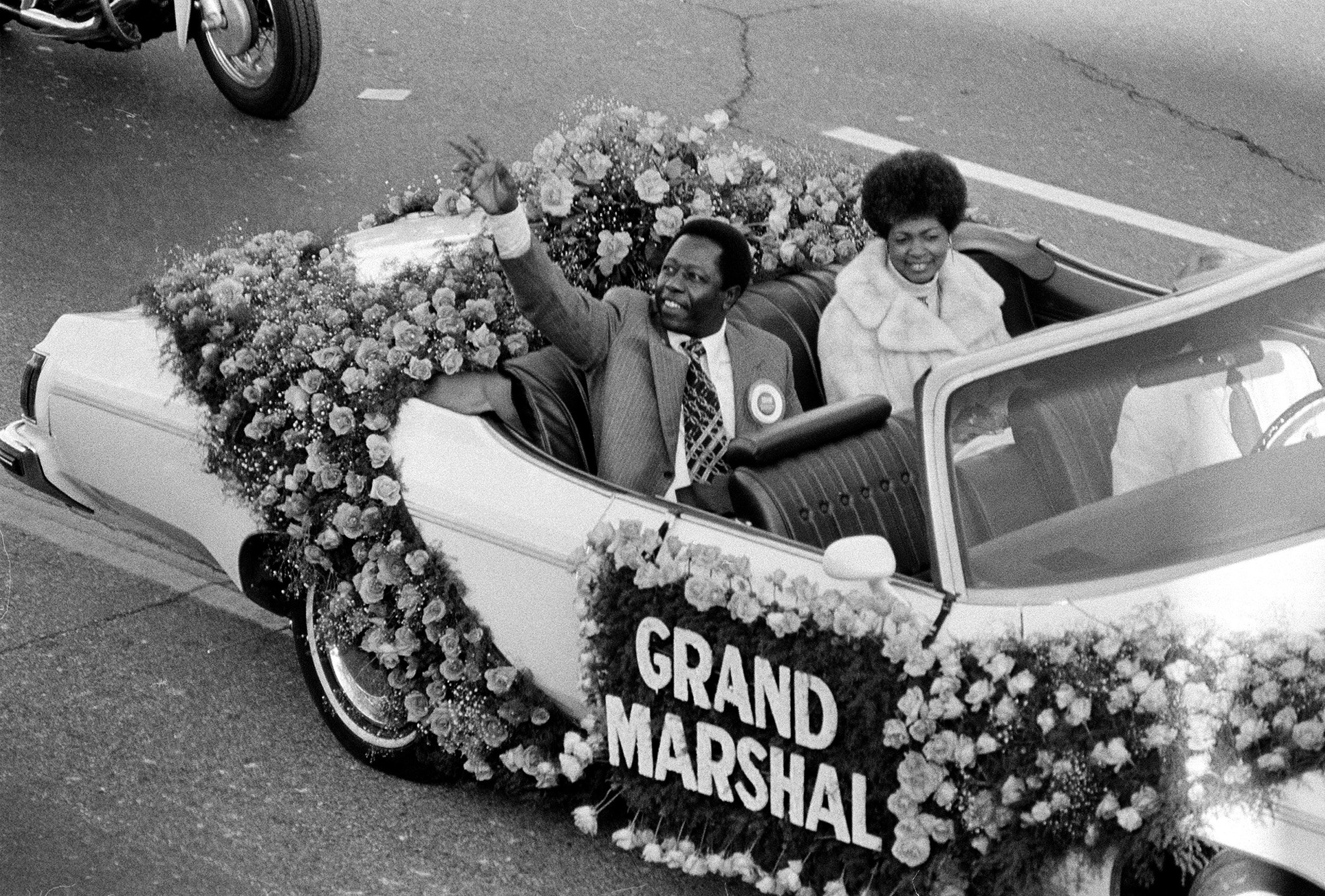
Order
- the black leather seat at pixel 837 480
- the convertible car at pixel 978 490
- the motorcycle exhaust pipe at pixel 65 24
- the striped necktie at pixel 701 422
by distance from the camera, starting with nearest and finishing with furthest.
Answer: the convertible car at pixel 978 490 → the black leather seat at pixel 837 480 → the striped necktie at pixel 701 422 → the motorcycle exhaust pipe at pixel 65 24

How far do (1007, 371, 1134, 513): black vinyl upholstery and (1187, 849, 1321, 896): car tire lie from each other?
766 millimetres

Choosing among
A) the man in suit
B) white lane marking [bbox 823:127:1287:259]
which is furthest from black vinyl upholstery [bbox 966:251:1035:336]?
white lane marking [bbox 823:127:1287:259]

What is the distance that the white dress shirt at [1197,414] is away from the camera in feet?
12.1

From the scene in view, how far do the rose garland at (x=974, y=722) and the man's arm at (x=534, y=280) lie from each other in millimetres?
726

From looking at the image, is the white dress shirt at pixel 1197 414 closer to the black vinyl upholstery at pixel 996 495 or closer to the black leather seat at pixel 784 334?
the black vinyl upholstery at pixel 996 495

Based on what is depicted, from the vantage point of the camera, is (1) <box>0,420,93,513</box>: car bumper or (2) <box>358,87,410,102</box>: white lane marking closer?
(1) <box>0,420,93,513</box>: car bumper

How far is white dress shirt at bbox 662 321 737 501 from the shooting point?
469 cm

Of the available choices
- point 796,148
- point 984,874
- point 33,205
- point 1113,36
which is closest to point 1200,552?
point 984,874

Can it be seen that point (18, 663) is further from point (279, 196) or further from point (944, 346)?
point (279, 196)

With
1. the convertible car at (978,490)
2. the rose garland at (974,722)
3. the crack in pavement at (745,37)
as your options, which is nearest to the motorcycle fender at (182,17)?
the crack in pavement at (745,37)

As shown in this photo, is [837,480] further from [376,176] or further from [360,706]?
[376,176]

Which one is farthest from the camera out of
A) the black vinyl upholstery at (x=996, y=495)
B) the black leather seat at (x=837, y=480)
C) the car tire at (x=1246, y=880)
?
the black leather seat at (x=837, y=480)

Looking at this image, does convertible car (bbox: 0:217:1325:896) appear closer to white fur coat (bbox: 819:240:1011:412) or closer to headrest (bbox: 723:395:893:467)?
headrest (bbox: 723:395:893:467)

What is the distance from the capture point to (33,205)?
24.9ft
